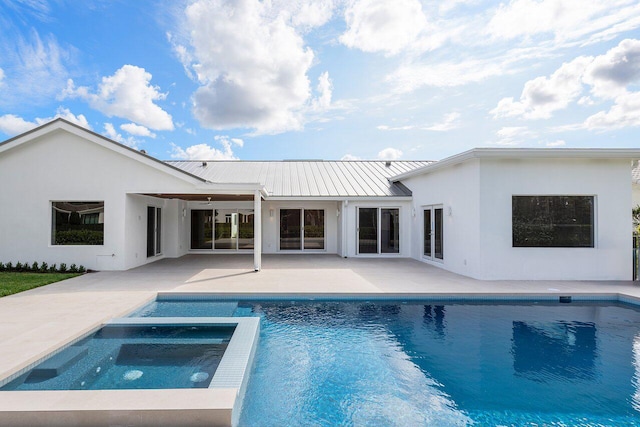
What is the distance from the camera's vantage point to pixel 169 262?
13617mm

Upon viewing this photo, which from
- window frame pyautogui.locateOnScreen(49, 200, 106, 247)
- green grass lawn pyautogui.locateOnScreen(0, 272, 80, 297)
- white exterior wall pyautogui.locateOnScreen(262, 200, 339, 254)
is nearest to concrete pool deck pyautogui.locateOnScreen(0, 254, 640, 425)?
green grass lawn pyautogui.locateOnScreen(0, 272, 80, 297)

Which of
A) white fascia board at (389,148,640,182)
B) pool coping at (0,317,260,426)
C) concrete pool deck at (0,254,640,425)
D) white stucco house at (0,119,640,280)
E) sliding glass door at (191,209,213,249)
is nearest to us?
pool coping at (0,317,260,426)

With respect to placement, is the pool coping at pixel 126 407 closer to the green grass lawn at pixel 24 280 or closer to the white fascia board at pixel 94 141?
the green grass lawn at pixel 24 280

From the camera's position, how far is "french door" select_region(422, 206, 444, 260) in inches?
483

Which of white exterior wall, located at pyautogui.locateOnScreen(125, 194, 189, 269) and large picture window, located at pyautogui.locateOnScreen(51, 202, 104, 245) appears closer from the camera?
large picture window, located at pyautogui.locateOnScreen(51, 202, 104, 245)

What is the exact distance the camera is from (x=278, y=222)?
16719 millimetres

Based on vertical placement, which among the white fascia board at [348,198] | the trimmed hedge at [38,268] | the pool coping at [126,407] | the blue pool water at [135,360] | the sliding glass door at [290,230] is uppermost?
the white fascia board at [348,198]

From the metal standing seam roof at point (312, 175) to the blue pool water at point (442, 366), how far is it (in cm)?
819

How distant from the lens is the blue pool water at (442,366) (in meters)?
3.65

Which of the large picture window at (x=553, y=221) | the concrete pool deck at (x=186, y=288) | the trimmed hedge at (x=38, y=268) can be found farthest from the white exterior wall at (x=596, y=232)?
the trimmed hedge at (x=38, y=268)

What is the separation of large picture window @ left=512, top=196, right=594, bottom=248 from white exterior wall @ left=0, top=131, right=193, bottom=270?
34.7 feet

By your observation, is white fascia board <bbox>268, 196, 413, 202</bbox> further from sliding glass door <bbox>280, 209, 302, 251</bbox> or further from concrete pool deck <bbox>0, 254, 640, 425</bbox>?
concrete pool deck <bbox>0, 254, 640, 425</bbox>

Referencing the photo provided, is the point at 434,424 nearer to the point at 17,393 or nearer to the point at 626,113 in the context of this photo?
the point at 17,393

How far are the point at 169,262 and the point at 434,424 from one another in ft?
41.2
